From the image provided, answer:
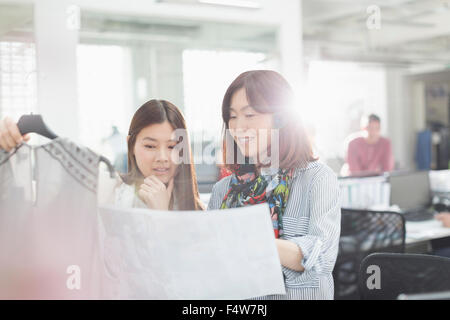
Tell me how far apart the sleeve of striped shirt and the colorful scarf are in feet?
0.22

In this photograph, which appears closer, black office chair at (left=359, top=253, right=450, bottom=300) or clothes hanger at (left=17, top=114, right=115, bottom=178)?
clothes hanger at (left=17, top=114, right=115, bottom=178)

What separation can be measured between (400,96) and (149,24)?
21.7 ft

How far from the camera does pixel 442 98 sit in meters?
9.47

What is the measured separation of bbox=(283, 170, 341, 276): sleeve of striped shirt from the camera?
1.10m

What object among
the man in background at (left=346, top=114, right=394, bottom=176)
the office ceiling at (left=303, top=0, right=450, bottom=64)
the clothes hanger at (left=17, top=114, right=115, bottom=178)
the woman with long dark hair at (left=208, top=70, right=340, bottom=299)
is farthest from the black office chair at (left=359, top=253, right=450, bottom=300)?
the office ceiling at (left=303, top=0, right=450, bottom=64)

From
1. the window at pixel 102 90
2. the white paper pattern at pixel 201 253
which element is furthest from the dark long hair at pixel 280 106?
the window at pixel 102 90

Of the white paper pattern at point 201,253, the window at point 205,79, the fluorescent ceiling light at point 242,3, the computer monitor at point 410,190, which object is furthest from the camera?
the fluorescent ceiling light at point 242,3

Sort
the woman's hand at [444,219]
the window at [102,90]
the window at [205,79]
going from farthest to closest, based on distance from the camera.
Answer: the woman's hand at [444,219], the window at [102,90], the window at [205,79]

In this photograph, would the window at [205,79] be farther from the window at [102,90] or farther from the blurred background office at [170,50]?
the window at [102,90]

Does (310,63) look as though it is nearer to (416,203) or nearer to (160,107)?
(416,203)

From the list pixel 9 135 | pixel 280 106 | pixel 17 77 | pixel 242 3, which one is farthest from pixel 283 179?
pixel 242 3

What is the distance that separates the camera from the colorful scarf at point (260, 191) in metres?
1.19

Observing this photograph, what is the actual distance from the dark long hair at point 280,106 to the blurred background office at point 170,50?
0.11 meters

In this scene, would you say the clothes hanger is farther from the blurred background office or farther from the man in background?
the man in background
